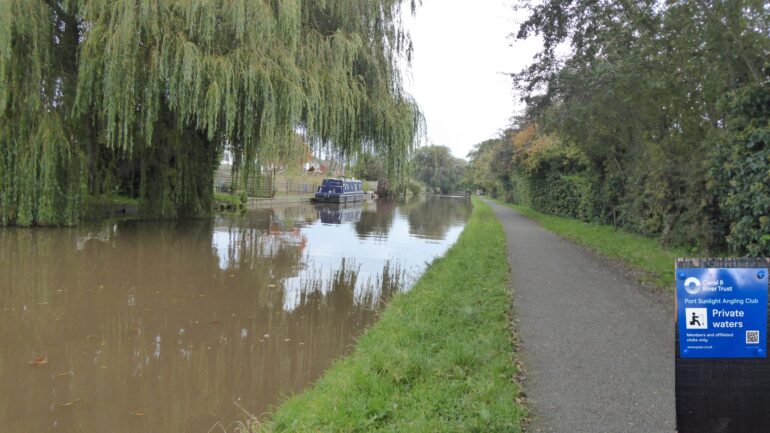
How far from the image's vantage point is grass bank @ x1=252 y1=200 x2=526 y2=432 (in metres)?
3.20

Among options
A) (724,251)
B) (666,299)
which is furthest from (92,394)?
(724,251)

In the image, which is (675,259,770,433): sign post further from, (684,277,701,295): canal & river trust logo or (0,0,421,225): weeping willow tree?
(0,0,421,225): weeping willow tree

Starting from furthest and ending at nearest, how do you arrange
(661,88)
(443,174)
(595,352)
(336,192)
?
(443,174) → (336,192) → (661,88) → (595,352)

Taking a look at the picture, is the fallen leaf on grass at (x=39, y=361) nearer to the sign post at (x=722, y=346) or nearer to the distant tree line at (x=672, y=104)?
the sign post at (x=722, y=346)

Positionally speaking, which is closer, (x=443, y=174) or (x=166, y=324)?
(x=166, y=324)

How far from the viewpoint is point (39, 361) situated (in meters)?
4.34

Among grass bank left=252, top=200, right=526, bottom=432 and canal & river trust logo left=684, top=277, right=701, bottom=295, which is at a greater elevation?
canal & river trust logo left=684, top=277, right=701, bottom=295

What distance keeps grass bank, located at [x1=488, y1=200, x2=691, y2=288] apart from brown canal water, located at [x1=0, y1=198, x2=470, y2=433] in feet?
14.3

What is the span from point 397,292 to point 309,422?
4388 mm

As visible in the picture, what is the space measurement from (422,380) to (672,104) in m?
8.95

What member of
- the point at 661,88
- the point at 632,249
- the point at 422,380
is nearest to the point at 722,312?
the point at 422,380

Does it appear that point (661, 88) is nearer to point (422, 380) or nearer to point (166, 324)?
point (422, 380)

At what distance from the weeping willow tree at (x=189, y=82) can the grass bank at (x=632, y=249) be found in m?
5.57

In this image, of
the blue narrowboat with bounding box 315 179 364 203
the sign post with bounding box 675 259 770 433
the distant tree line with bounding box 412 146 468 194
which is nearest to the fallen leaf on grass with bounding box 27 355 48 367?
the sign post with bounding box 675 259 770 433
